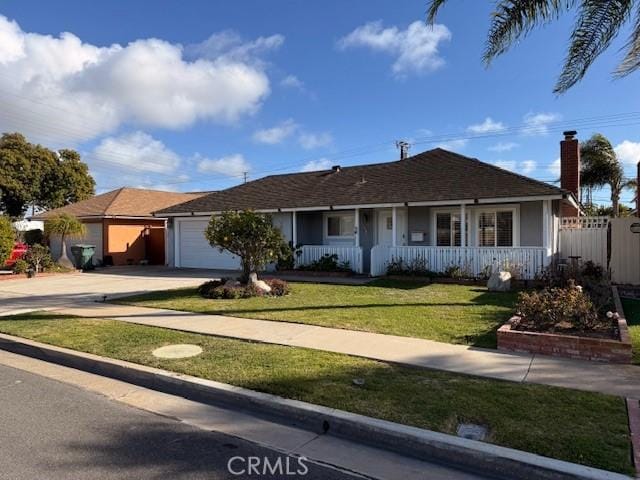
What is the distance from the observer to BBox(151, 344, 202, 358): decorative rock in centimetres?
671

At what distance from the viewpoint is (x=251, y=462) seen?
3906 mm

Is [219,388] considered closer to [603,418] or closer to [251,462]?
[251,462]

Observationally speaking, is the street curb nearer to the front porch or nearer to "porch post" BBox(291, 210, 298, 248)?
the front porch

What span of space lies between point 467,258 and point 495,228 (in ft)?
6.22

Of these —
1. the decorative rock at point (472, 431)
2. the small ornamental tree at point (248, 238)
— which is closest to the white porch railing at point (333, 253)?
the small ornamental tree at point (248, 238)

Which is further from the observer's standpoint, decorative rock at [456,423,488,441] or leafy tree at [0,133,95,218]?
leafy tree at [0,133,95,218]

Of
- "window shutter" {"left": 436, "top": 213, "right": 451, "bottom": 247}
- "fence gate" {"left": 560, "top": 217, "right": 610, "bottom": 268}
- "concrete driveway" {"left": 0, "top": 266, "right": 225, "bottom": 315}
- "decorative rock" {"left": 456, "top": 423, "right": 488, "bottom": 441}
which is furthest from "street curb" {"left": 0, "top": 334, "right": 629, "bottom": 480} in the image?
"fence gate" {"left": 560, "top": 217, "right": 610, "bottom": 268}

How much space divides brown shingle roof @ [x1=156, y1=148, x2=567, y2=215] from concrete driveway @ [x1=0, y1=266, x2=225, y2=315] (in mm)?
4197

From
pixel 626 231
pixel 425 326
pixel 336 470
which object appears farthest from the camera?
pixel 626 231

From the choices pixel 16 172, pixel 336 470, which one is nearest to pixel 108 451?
pixel 336 470

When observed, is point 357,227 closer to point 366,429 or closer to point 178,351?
point 178,351

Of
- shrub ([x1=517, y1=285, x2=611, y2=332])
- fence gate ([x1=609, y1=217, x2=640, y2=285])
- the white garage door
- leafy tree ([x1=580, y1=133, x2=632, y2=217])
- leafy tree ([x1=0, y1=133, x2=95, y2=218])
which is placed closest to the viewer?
shrub ([x1=517, y1=285, x2=611, y2=332])

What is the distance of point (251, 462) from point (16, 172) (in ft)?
128

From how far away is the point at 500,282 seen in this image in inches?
505
